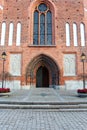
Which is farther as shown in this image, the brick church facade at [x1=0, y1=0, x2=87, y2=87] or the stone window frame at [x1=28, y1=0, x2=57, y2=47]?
the stone window frame at [x1=28, y1=0, x2=57, y2=47]

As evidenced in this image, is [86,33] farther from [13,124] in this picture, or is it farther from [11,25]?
[13,124]

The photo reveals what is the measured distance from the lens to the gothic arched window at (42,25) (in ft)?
64.7

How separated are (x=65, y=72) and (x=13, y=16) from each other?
26.6ft

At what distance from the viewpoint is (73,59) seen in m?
18.9

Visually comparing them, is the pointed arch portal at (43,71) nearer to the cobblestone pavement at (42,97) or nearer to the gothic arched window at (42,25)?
the gothic arched window at (42,25)

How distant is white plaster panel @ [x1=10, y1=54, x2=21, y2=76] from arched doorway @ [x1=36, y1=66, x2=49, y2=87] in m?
2.32

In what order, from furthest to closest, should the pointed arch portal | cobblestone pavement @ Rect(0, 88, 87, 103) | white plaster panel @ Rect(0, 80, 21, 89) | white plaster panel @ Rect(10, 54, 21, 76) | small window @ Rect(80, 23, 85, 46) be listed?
1. small window @ Rect(80, 23, 85, 46)
2. the pointed arch portal
3. white plaster panel @ Rect(10, 54, 21, 76)
4. white plaster panel @ Rect(0, 80, 21, 89)
5. cobblestone pavement @ Rect(0, 88, 87, 103)

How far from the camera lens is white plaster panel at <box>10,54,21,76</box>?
1848 centimetres

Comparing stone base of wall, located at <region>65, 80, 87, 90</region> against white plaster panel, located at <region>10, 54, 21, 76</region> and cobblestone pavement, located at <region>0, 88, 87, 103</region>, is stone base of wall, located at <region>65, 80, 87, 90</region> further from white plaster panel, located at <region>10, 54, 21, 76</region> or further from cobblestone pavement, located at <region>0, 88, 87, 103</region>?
white plaster panel, located at <region>10, 54, 21, 76</region>

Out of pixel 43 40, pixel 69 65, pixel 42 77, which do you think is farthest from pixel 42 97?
pixel 43 40

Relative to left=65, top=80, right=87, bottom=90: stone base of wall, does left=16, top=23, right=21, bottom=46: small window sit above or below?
above

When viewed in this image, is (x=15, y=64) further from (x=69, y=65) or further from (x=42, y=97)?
(x=42, y=97)

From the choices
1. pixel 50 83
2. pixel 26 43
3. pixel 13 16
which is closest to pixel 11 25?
pixel 13 16

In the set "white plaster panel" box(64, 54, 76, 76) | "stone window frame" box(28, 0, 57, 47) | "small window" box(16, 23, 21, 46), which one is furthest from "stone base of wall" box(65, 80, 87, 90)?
"small window" box(16, 23, 21, 46)
